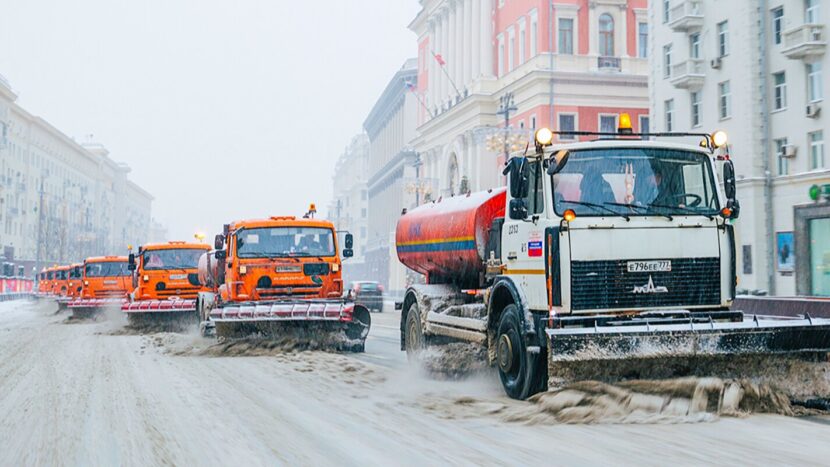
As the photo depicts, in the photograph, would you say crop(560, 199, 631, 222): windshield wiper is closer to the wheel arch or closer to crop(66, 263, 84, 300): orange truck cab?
the wheel arch

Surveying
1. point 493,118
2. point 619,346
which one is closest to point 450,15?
point 493,118

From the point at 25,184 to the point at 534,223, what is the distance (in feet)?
327

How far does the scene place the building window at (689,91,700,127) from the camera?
3991 cm

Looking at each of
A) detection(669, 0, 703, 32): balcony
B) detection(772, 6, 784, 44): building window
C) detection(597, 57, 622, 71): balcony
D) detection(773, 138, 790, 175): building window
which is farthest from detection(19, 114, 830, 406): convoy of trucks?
detection(597, 57, 622, 71): balcony

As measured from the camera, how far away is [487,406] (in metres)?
9.62

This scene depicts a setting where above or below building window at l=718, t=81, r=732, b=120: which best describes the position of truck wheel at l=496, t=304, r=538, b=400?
below

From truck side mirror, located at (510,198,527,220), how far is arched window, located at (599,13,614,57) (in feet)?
168

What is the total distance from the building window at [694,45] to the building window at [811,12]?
22.0 ft

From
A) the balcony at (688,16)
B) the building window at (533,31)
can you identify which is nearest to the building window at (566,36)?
the building window at (533,31)

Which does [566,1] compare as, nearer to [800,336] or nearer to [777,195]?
[777,195]

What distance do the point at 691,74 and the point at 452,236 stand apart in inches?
1132

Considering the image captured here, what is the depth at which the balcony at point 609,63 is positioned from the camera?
58.1 metres

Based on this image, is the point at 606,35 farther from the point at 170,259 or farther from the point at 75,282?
the point at 170,259

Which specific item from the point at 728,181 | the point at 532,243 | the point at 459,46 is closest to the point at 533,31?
the point at 459,46
